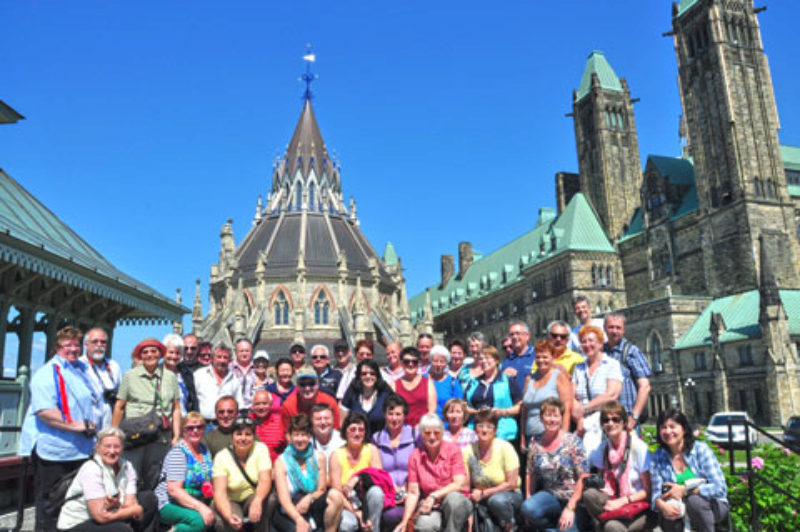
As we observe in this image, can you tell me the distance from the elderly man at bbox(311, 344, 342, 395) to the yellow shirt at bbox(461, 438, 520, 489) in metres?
2.49

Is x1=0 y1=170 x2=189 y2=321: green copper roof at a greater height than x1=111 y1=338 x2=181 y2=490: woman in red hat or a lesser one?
greater

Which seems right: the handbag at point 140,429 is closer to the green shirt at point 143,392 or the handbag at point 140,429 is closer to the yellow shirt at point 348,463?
the green shirt at point 143,392

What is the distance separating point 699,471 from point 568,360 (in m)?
2.28

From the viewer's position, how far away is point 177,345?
890 cm

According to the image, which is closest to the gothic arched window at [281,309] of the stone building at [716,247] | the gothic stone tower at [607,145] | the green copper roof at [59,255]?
the stone building at [716,247]

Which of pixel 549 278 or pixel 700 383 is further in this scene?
pixel 549 278

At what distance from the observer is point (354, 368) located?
9.45 meters

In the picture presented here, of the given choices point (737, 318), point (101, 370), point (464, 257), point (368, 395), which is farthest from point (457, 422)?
point (464, 257)

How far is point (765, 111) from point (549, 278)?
2165 cm

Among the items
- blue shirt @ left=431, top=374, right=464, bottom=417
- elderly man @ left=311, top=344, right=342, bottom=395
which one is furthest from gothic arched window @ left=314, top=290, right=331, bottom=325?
blue shirt @ left=431, top=374, right=464, bottom=417

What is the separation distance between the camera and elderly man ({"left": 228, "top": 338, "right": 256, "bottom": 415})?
9.54m

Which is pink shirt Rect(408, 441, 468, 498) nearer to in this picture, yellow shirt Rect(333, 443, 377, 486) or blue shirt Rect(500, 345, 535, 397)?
yellow shirt Rect(333, 443, 377, 486)

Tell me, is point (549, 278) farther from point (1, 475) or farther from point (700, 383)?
point (1, 475)

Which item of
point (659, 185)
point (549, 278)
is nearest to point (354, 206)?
point (549, 278)
